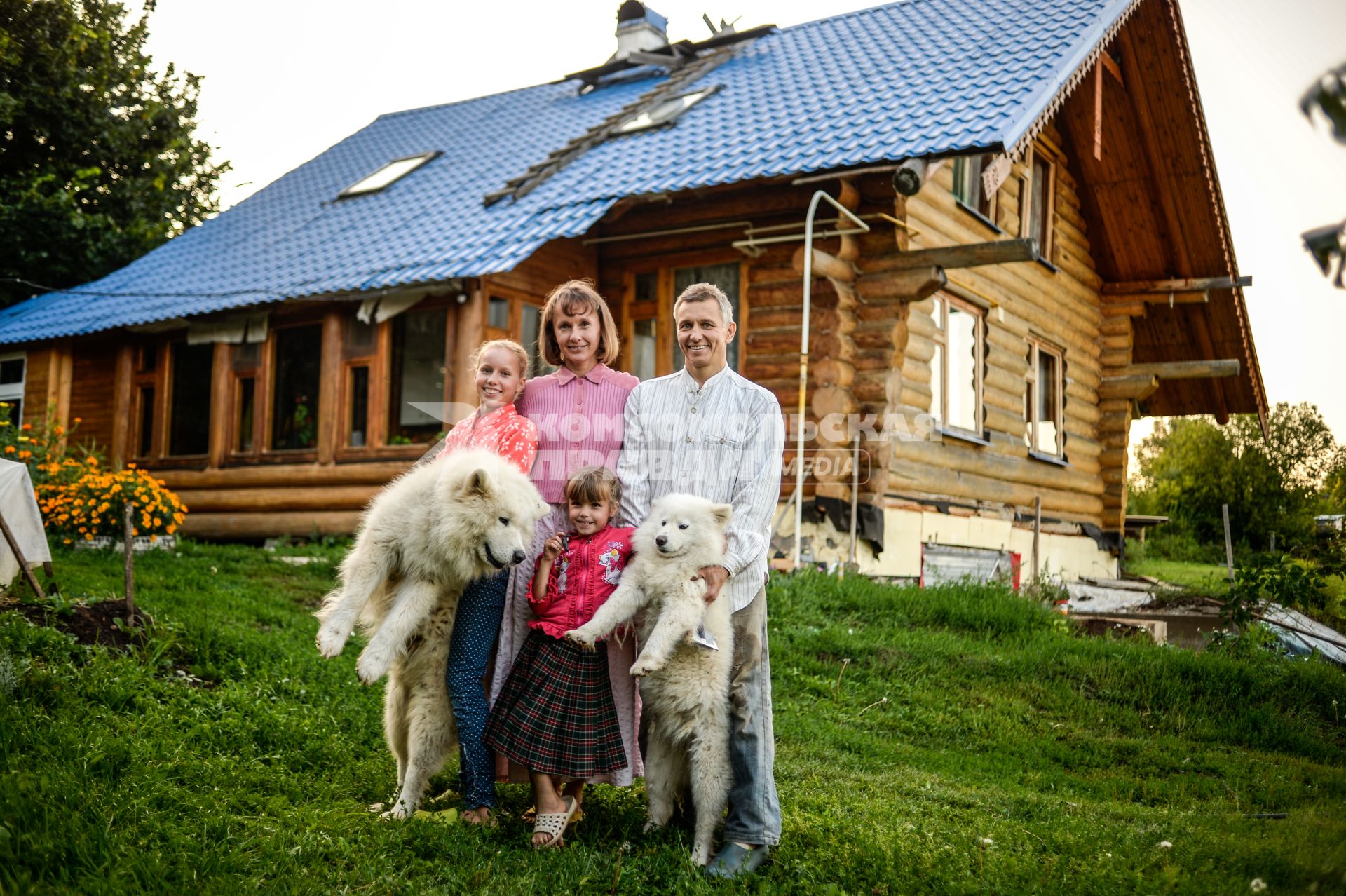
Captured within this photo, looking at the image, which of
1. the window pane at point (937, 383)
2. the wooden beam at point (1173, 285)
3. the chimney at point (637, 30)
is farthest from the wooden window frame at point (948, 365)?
the chimney at point (637, 30)

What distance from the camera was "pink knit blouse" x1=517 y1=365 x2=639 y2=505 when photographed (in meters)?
4.64

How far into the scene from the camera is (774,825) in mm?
4184

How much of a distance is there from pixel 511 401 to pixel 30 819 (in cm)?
233

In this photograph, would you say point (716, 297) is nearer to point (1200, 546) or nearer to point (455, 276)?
point (455, 276)

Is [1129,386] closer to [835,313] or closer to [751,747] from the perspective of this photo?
[835,313]

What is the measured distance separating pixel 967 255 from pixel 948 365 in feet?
8.41

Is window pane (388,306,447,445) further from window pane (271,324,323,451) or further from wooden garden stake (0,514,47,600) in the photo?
wooden garden stake (0,514,47,600)

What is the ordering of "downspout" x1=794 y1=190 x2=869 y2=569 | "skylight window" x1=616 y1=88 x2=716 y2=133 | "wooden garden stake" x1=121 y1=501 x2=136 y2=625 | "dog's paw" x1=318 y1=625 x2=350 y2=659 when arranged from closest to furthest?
1. "dog's paw" x1=318 y1=625 x2=350 y2=659
2. "wooden garden stake" x1=121 y1=501 x2=136 y2=625
3. "downspout" x1=794 y1=190 x2=869 y2=569
4. "skylight window" x1=616 y1=88 x2=716 y2=133

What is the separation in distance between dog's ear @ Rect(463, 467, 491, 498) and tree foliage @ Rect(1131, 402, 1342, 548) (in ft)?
45.5

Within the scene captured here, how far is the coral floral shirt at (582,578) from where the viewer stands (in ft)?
14.2

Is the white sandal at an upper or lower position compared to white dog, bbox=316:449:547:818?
lower

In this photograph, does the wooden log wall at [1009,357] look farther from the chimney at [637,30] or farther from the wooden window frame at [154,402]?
the wooden window frame at [154,402]

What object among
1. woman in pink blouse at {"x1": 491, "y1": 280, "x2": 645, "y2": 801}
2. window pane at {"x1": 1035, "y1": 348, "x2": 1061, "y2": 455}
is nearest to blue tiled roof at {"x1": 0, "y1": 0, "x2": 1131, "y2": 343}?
window pane at {"x1": 1035, "y1": 348, "x2": 1061, "y2": 455}

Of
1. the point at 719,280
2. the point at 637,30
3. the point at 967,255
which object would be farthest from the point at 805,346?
the point at 637,30
